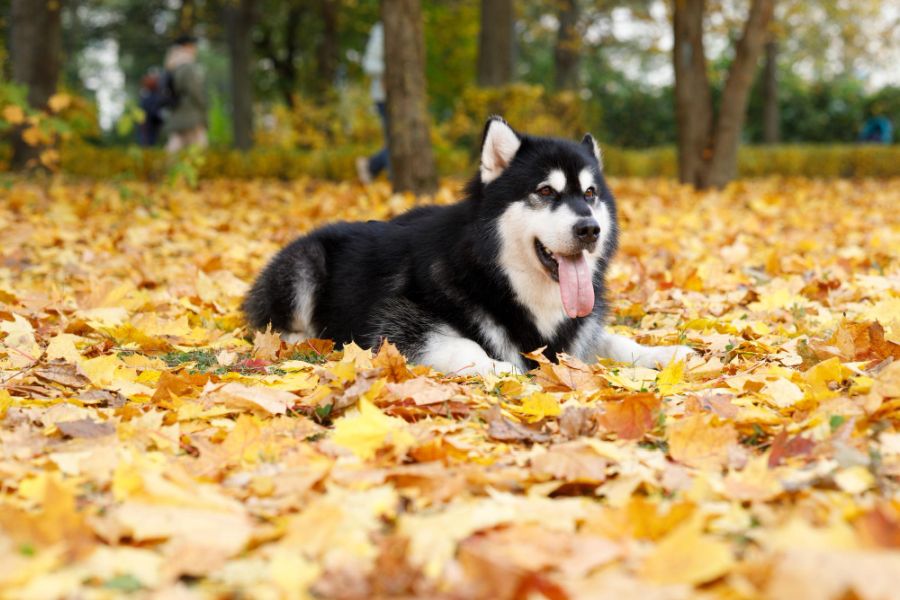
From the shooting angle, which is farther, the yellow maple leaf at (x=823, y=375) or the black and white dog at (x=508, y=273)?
the black and white dog at (x=508, y=273)

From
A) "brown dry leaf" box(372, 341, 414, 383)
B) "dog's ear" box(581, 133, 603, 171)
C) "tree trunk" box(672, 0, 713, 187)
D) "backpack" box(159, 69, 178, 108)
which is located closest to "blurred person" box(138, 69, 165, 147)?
"backpack" box(159, 69, 178, 108)

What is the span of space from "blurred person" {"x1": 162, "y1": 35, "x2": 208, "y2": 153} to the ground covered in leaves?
34.0 ft

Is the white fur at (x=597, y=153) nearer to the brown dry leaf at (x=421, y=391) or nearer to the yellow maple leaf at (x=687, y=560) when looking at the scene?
the brown dry leaf at (x=421, y=391)

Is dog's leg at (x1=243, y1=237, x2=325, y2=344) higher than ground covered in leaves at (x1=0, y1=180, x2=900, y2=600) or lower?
higher

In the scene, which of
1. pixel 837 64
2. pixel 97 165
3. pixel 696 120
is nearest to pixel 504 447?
pixel 696 120

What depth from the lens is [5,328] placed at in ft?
14.7

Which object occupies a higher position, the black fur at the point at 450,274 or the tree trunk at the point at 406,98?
the tree trunk at the point at 406,98

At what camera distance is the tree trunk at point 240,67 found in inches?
888

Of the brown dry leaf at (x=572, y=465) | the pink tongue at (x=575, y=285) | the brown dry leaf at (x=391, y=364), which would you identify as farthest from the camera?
the pink tongue at (x=575, y=285)

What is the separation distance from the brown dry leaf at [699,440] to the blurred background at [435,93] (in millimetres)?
7008

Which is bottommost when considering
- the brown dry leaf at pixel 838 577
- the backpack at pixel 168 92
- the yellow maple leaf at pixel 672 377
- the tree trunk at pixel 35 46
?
the yellow maple leaf at pixel 672 377

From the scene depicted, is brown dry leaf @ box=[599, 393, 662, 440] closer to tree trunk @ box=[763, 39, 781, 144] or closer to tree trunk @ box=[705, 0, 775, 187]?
tree trunk @ box=[705, 0, 775, 187]

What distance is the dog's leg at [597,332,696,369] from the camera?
440 cm

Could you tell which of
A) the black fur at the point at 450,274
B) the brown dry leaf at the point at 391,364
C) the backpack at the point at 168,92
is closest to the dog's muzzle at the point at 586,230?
the black fur at the point at 450,274
